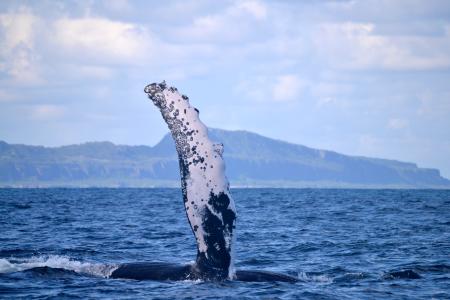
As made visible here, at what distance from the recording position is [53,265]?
14.7 m

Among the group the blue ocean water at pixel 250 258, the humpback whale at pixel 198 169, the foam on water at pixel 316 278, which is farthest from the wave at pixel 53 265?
the foam on water at pixel 316 278

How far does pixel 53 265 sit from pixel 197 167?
499 centimetres

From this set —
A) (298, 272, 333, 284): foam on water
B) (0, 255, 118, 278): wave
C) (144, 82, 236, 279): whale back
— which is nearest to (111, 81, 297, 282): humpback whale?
(144, 82, 236, 279): whale back

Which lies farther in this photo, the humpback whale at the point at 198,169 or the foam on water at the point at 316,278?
the foam on water at the point at 316,278

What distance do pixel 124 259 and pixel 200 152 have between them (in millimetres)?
6730

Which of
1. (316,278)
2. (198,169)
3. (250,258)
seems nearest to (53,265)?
(316,278)

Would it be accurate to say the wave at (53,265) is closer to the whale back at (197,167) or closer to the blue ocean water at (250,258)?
the blue ocean water at (250,258)

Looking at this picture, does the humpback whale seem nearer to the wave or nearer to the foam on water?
the wave

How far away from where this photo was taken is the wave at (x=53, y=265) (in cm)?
1334

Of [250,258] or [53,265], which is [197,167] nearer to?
[53,265]

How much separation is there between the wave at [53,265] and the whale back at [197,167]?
8.98 ft

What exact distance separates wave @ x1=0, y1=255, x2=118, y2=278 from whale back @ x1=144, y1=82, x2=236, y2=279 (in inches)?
108

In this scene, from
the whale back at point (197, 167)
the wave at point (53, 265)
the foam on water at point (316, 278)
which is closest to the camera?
the whale back at point (197, 167)

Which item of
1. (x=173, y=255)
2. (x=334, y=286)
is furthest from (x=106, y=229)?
(x=334, y=286)
